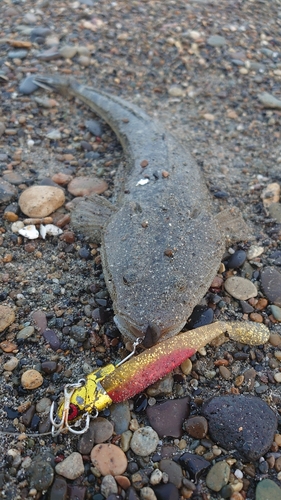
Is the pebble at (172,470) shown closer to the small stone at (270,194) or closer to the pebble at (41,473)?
the pebble at (41,473)

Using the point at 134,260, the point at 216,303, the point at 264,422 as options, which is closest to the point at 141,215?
the point at 134,260

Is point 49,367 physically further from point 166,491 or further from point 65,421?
point 166,491

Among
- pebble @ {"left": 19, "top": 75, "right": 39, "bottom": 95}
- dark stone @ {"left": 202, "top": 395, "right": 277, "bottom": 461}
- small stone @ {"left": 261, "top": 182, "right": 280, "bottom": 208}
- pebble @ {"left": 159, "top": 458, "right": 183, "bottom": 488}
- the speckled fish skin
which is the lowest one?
pebble @ {"left": 159, "top": 458, "right": 183, "bottom": 488}

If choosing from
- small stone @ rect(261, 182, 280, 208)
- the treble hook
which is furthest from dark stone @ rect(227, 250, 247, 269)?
the treble hook

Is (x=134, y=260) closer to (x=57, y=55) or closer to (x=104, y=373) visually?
(x=104, y=373)

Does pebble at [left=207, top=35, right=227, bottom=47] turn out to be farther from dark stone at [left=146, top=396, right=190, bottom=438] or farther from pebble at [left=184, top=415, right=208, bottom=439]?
pebble at [left=184, top=415, right=208, bottom=439]

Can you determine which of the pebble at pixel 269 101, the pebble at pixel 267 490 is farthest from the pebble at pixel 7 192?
the pebble at pixel 269 101
